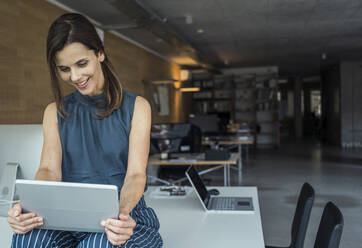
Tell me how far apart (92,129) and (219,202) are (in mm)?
1085

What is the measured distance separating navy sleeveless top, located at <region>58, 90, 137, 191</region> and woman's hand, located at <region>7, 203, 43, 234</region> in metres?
0.27

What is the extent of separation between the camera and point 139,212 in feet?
4.31

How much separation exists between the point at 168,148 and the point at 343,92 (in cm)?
1066

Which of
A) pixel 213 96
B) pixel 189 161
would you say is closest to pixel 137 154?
pixel 189 161

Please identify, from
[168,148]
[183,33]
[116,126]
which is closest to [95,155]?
[116,126]

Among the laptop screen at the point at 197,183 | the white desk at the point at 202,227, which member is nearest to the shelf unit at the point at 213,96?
the laptop screen at the point at 197,183

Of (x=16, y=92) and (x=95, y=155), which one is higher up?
(x=16, y=92)

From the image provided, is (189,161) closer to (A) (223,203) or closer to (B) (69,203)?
(A) (223,203)

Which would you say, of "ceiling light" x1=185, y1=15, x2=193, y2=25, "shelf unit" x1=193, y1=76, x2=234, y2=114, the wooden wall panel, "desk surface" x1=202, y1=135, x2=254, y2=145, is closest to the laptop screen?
the wooden wall panel

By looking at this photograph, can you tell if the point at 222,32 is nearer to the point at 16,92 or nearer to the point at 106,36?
the point at 106,36

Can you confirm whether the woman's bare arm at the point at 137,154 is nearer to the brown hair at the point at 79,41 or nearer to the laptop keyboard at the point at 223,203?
the brown hair at the point at 79,41

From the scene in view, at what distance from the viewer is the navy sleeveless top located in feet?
4.37

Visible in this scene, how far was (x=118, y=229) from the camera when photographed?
A: 1017 mm

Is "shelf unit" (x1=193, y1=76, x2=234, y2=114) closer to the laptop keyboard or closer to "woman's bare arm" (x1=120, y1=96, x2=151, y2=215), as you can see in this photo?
the laptop keyboard
